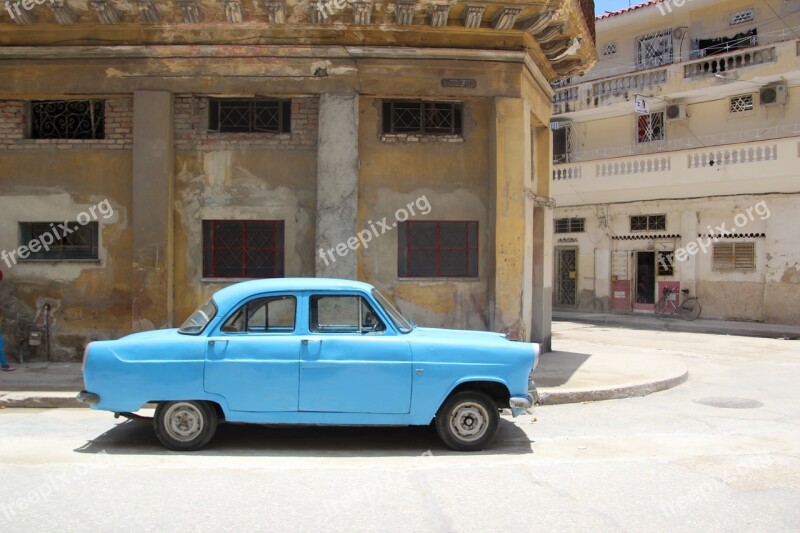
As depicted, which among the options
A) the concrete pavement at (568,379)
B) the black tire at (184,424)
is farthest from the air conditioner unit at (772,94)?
the black tire at (184,424)

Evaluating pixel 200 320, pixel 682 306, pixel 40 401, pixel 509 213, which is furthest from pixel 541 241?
pixel 682 306

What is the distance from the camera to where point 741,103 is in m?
22.7

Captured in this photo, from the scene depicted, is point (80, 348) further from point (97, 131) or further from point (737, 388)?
point (737, 388)

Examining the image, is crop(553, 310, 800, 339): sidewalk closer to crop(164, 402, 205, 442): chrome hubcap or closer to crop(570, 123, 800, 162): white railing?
crop(570, 123, 800, 162): white railing

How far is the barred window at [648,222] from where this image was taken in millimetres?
23672

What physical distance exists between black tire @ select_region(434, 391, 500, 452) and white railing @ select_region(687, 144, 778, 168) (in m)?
17.4

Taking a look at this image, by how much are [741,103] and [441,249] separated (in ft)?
53.4

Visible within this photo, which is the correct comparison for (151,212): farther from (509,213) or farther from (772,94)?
(772,94)

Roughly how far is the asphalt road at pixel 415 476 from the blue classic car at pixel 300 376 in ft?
1.11

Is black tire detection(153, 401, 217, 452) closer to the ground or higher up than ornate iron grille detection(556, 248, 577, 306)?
closer to the ground

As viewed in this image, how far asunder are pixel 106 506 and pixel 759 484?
15.9 feet

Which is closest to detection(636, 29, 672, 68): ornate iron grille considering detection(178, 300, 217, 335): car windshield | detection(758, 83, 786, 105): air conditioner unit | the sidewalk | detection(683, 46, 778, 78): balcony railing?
detection(683, 46, 778, 78): balcony railing

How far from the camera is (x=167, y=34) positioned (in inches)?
414
